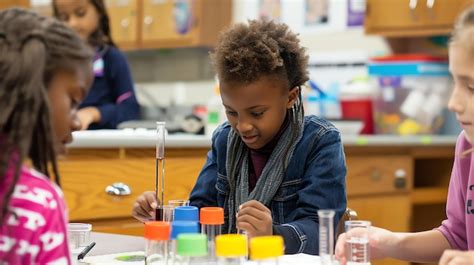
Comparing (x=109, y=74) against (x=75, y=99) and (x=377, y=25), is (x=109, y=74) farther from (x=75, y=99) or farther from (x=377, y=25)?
(x=75, y=99)

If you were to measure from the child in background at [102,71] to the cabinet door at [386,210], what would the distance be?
35.2 inches

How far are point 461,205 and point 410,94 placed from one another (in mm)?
2142

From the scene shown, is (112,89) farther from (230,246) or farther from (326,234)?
(230,246)

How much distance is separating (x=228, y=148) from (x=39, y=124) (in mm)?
816

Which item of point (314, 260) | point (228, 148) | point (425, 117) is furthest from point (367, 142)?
point (314, 260)

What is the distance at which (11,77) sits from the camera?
2.86 ft

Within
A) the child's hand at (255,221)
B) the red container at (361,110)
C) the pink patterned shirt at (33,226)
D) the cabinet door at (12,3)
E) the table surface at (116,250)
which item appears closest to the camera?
the pink patterned shirt at (33,226)

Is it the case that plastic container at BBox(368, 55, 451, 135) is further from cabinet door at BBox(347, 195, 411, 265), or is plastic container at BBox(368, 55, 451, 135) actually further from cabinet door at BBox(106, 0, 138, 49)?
cabinet door at BBox(106, 0, 138, 49)

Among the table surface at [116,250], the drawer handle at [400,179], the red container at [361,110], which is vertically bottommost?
the drawer handle at [400,179]

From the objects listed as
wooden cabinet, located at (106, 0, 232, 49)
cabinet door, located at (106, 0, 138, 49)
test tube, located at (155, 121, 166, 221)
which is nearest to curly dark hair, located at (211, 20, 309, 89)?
test tube, located at (155, 121, 166, 221)

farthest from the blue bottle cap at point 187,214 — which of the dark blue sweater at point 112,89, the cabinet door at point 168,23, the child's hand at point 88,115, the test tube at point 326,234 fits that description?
the cabinet door at point 168,23

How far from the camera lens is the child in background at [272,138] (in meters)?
1.57

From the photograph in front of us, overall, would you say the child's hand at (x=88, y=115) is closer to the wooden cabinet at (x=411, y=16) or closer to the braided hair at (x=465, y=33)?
the wooden cabinet at (x=411, y=16)

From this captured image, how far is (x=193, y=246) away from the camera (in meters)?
0.94
